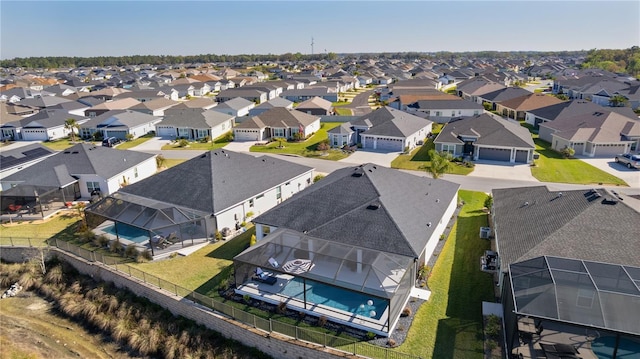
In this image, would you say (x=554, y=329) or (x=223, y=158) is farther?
(x=223, y=158)

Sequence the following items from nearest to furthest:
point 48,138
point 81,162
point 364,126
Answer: point 81,162 < point 364,126 < point 48,138

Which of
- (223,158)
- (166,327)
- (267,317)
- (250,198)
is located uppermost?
(223,158)

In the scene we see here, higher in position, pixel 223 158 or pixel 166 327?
pixel 223 158

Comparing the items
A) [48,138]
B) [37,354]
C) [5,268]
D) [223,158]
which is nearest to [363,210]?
[223,158]

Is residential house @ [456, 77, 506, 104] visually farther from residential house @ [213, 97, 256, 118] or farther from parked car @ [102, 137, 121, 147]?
parked car @ [102, 137, 121, 147]

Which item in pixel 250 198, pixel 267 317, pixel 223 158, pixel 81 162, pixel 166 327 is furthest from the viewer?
pixel 81 162

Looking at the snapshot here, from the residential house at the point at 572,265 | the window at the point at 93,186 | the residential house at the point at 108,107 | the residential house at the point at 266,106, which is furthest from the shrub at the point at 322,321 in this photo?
the residential house at the point at 108,107

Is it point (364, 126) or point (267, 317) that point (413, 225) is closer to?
point (267, 317)
